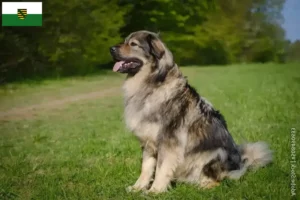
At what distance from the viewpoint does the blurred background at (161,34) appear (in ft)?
13.8

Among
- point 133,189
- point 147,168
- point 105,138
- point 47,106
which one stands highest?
point 147,168

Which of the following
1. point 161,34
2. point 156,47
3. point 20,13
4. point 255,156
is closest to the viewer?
point 156,47

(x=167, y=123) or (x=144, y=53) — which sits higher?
(x=144, y=53)

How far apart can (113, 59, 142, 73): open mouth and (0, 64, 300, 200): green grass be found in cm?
82

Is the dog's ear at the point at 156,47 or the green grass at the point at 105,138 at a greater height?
the dog's ear at the point at 156,47

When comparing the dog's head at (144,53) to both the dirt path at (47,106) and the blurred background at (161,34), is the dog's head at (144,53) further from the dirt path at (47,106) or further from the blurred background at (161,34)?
the dirt path at (47,106)

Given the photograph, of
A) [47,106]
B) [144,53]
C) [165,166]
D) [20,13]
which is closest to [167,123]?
[165,166]

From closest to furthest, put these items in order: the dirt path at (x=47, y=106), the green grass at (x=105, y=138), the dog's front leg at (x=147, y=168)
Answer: the green grass at (x=105, y=138)
the dog's front leg at (x=147, y=168)
the dirt path at (x=47, y=106)

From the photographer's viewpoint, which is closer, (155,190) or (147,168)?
(155,190)

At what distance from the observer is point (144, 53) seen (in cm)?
281

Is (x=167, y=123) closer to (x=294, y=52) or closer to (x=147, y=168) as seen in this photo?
(x=147, y=168)

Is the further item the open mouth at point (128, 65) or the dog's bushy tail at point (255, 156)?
the dog's bushy tail at point (255, 156)

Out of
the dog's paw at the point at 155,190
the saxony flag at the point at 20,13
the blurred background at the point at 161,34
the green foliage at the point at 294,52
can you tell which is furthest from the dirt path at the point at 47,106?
the green foliage at the point at 294,52

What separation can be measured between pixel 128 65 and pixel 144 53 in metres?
0.14
